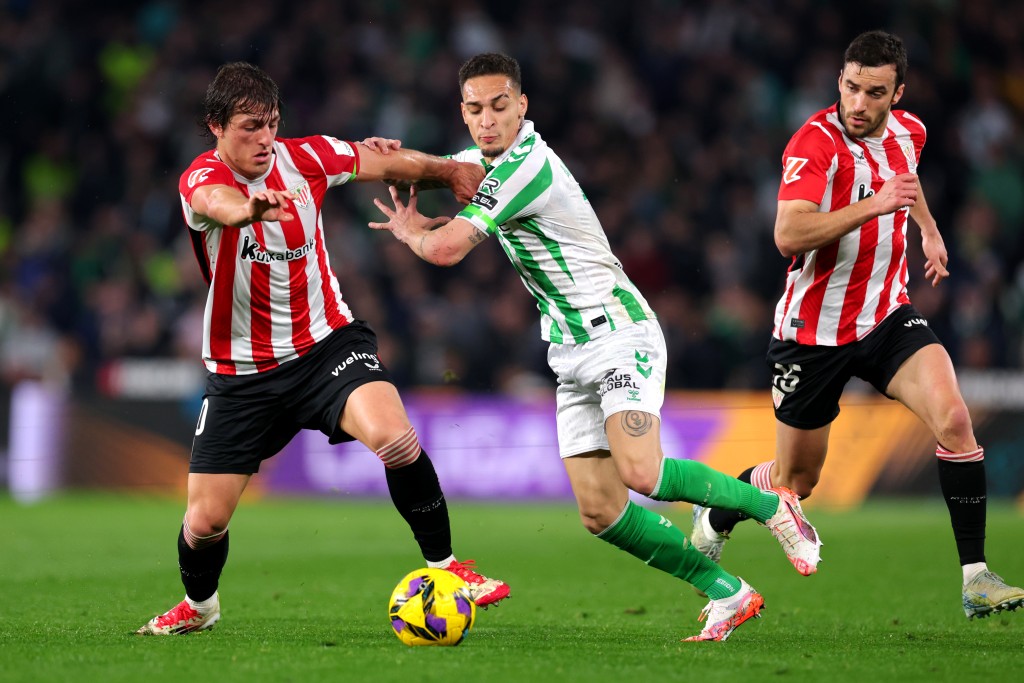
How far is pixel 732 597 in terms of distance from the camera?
6.32 metres

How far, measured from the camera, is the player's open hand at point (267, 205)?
561 cm

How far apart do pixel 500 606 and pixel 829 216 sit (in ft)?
9.34

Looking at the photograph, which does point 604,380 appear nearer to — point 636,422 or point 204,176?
point 636,422

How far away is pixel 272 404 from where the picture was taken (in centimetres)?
658

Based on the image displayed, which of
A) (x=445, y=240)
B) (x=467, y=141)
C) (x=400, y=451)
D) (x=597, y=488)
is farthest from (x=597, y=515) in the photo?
(x=467, y=141)

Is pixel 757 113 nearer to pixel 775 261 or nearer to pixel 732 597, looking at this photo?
pixel 775 261

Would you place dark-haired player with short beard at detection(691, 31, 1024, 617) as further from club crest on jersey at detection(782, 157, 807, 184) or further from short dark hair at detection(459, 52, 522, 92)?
short dark hair at detection(459, 52, 522, 92)

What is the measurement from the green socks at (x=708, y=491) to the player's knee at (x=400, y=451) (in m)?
1.14

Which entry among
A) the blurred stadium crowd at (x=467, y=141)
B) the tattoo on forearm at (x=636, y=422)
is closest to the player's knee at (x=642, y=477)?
the tattoo on forearm at (x=636, y=422)

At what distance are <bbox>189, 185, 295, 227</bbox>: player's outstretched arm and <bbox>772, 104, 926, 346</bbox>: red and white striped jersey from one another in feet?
8.70

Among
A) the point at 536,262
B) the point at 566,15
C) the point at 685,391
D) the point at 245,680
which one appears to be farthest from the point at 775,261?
the point at 245,680

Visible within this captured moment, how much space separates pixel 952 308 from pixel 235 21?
32.7 feet

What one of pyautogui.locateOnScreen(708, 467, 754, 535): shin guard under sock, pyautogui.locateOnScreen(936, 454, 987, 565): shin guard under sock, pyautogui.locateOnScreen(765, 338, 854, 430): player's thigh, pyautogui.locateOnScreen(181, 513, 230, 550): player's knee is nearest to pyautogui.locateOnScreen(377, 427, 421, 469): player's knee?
pyautogui.locateOnScreen(181, 513, 230, 550): player's knee

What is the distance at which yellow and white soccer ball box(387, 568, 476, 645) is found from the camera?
595cm
